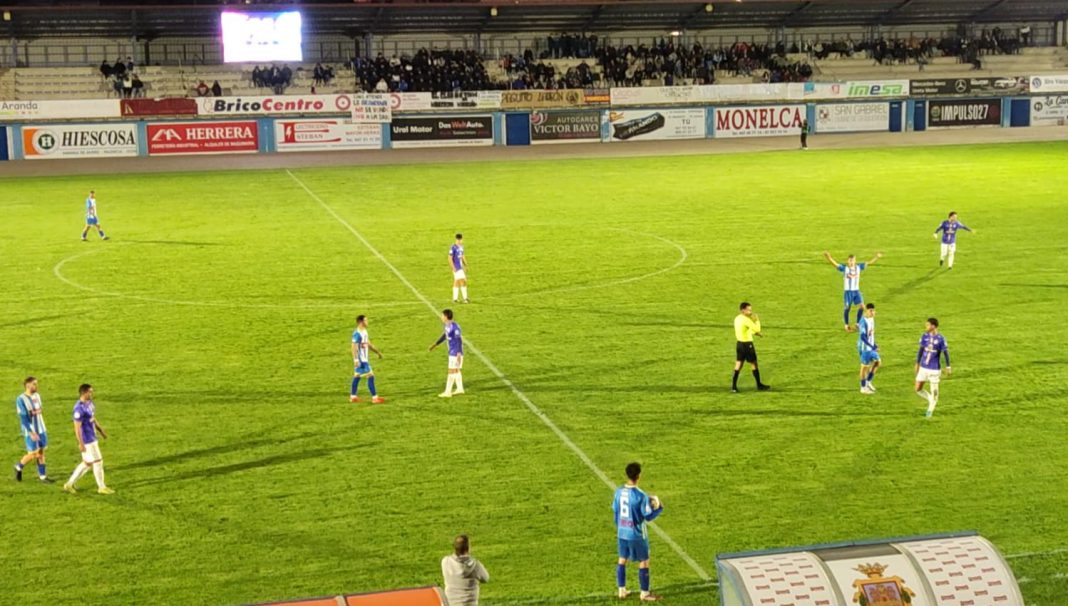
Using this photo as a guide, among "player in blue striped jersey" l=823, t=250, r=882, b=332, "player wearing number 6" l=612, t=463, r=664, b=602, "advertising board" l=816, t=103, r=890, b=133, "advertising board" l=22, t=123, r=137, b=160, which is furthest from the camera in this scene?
"advertising board" l=816, t=103, r=890, b=133

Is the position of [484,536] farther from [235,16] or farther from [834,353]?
[235,16]

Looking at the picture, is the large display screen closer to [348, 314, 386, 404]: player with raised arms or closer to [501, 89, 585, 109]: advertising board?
[501, 89, 585, 109]: advertising board

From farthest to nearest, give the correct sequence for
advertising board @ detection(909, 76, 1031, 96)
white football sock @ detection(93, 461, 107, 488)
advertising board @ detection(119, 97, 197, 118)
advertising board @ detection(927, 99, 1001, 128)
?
1. advertising board @ detection(927, 99, 1001, 128)
2. advertising board @ detection(909, 76, 1031, 96)
3. advertising board @ detection(119, 97, 197, 118)
4. white football sock @ detection(93, 461, 107, 488)

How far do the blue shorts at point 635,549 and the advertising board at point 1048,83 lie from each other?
241ft

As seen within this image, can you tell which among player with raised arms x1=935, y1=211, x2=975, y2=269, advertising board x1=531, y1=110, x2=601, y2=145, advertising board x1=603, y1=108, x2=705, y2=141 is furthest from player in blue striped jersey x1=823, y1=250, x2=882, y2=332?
advertising board x1=603, y1=108, x2=705, y2=141

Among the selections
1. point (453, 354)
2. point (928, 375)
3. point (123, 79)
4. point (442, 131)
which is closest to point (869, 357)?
point (928, 375)

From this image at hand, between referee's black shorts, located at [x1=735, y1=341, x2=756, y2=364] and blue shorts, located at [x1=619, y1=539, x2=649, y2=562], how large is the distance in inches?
357

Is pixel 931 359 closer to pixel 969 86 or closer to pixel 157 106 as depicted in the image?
pixel 157 106

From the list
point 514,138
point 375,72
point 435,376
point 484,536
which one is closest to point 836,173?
point 514,138

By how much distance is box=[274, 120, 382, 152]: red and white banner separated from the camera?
233ft

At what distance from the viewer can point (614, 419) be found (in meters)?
20.9

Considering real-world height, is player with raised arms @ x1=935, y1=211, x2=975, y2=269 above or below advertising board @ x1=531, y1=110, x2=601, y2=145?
below

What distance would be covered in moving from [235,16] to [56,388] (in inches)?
2086

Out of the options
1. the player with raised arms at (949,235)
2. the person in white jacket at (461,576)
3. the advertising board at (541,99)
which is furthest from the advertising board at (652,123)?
the person in white jacket at (461,576)
